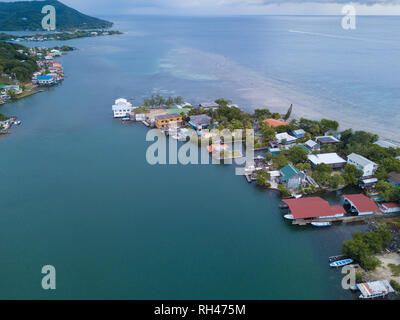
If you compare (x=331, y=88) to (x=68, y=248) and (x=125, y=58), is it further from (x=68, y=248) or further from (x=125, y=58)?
(x=125, y=58)

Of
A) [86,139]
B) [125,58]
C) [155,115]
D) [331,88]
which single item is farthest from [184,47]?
[86,139]

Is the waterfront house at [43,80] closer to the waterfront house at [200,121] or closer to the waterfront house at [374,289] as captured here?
the waterfront house at [200,121]

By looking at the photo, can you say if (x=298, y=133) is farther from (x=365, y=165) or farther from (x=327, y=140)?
(x=365, y=165)

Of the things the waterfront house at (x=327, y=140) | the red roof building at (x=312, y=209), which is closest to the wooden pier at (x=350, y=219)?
the red roof building at (x=312, y=209)

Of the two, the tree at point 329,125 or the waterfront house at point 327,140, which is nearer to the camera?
the waterfront house at point 327,140

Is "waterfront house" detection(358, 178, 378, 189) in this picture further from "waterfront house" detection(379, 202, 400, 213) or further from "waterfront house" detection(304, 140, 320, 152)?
"waterfront house" detection(304, 140, 320, 152)

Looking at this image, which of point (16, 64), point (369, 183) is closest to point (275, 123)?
point (369, 183)

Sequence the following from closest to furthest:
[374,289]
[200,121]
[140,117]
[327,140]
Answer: [374,289] < [327,140] < [200,121] < [140,117]
